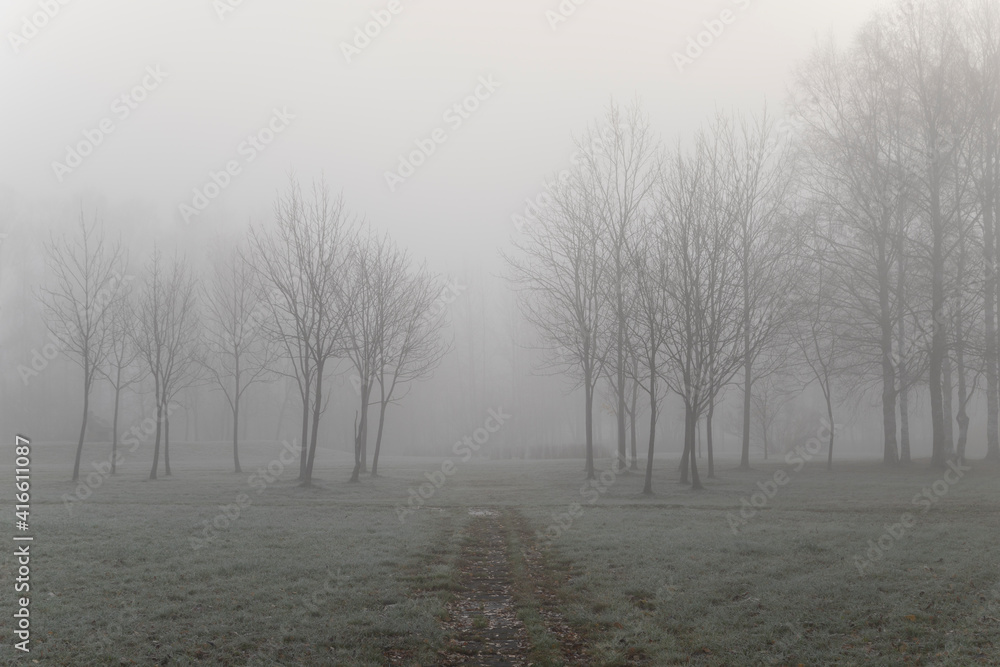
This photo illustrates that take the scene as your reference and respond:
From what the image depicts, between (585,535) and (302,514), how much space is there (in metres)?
7.00

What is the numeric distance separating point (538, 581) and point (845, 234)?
85.3 feet

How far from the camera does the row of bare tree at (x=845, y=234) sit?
75.4ft

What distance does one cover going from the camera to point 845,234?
30453mm

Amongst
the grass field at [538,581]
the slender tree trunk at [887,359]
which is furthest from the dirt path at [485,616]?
the slender tree trunk at [887,359]

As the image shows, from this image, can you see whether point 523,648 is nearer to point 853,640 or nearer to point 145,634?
point 853,640

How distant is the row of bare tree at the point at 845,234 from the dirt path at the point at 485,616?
10031 mm

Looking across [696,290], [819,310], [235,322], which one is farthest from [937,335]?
[235,322]

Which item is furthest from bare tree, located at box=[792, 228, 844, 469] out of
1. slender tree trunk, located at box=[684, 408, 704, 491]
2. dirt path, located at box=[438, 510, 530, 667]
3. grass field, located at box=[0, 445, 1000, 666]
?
dirt path, located at box=[438, 510, 530, 667]

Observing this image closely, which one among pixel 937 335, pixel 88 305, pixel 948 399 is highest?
pixel 88 305

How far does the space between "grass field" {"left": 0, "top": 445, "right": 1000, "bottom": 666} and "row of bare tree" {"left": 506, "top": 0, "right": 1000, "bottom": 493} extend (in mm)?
7298

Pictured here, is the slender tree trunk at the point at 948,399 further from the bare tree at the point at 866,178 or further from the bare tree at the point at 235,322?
the bare tree at the point at 235,322

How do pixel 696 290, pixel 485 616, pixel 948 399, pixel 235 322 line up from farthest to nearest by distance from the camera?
pixel 235 322 < pixel 948 399 < pixel 696 290 < pixel 485 616

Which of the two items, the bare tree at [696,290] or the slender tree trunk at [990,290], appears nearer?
the bare tree at [696,290]

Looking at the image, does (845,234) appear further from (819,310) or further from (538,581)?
Result: (538,581)
